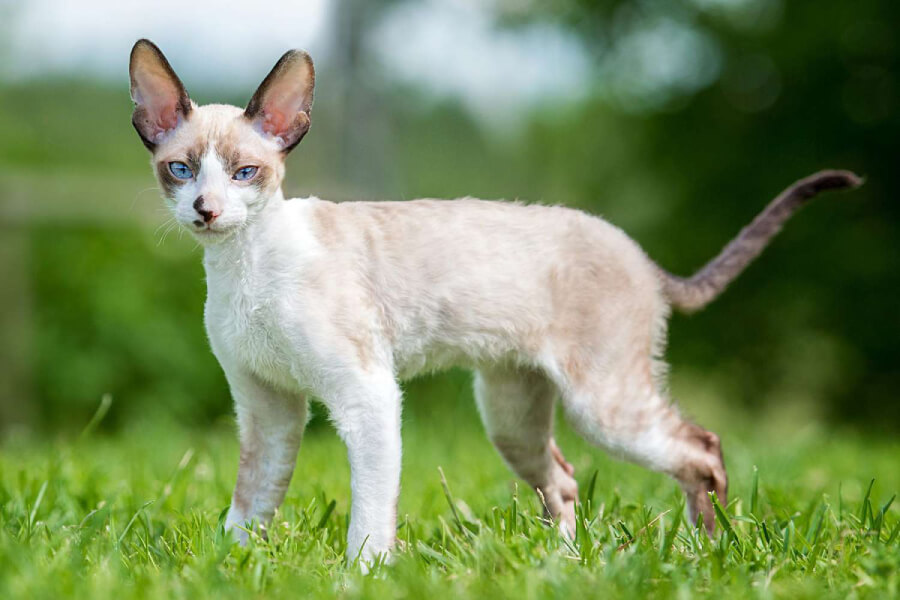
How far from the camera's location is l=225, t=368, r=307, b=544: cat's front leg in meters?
3.29

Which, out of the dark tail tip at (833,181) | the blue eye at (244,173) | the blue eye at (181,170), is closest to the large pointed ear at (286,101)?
the blue eye at (244,173)

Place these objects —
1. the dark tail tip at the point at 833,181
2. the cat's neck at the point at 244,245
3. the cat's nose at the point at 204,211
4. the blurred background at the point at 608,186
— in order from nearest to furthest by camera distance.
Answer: the cat's nose at the point at 204,211 → the cat's neck at the point at 244,245 → the dark tail tip at the point at 833,181 → the blurred background at the point at 608,186

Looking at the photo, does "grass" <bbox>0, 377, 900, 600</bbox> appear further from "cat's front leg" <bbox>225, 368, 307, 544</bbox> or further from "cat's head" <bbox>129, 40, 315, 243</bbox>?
"cat's head" <bbox>129, 40, 315, 243</bbox>

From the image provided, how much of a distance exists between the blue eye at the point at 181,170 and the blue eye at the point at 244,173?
13cm

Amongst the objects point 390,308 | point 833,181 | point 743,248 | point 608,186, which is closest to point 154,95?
point 390,308

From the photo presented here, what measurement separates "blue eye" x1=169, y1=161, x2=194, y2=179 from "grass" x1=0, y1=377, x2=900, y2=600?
111cm

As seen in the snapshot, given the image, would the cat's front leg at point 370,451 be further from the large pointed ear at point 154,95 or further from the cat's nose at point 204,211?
the large pointed ear at point 154,95

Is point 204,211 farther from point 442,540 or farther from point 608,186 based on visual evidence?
point 608,186

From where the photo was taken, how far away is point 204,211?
110 inches

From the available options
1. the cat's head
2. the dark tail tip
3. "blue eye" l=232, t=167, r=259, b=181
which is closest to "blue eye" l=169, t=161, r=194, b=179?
the cat's head

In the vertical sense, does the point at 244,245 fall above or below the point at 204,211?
below

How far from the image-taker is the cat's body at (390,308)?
297 centimetres

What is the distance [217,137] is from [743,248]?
210 centimetres

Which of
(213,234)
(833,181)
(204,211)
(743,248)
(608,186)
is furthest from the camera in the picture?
(608,186)
